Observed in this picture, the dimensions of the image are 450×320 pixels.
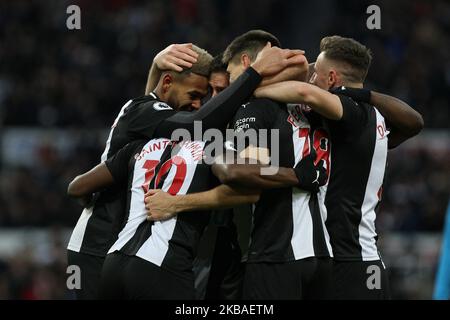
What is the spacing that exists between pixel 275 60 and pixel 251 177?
72 cm

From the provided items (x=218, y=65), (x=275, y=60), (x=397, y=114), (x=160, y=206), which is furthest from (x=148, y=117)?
(x=397, y=114)

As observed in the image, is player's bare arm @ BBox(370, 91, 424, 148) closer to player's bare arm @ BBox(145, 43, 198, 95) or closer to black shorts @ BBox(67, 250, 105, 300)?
player's bare arm @ BBox(145, 43, 198, 95)

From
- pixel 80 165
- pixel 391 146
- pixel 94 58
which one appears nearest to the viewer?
pixel 391 146

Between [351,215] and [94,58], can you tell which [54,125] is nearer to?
[94,58]

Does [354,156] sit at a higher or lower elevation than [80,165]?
higher

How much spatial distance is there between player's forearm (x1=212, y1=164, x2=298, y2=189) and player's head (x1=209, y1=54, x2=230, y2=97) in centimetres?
69

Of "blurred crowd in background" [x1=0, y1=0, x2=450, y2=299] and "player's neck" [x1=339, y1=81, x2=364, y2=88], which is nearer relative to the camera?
"player's neck" [x1=339, y1=81, x2=364, y2=88]

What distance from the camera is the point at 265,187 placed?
14.8ft

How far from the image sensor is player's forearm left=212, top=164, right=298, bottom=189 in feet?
14.6

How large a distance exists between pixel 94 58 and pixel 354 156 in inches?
400

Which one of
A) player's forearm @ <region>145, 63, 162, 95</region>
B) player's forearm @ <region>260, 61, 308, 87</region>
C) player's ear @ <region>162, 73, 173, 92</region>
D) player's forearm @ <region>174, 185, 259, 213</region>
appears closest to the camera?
player's forearm @ <region>174, 185, 259, 213</region>

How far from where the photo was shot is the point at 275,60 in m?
4.80

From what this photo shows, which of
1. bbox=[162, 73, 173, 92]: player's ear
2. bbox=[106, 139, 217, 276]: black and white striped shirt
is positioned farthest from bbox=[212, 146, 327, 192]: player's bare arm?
bbox=[162, 73, 173, 92]: player's ear
